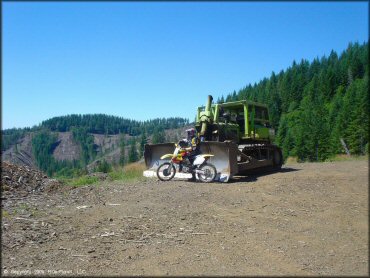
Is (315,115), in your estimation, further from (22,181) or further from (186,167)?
(22,181)

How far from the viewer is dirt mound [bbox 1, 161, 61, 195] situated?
910cm

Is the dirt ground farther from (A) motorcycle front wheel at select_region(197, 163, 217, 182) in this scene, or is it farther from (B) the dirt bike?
(B) the dirt bike

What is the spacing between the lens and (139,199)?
7.94m

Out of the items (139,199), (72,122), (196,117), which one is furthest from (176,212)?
(72,122)

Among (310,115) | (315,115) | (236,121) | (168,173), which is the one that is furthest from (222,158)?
(310,115)

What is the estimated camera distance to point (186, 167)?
1103 cm

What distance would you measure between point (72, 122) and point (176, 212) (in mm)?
172241

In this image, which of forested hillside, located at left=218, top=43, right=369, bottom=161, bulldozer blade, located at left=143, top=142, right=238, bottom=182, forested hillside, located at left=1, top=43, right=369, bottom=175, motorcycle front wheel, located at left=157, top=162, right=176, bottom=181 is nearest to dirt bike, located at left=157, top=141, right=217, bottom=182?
motorcycle front wheel, located at left=157, top=162, right=176, bottom=181

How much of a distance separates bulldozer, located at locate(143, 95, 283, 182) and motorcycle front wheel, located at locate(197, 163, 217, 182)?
0.24 meters

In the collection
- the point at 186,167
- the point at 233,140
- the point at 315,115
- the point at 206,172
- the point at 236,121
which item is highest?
the point at 315,115

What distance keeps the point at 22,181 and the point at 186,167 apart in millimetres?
4903

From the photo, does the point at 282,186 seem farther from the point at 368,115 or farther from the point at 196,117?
the point at 368,115

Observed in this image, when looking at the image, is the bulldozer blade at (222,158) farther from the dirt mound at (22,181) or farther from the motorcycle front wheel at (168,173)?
the dirt mound at (22,181)

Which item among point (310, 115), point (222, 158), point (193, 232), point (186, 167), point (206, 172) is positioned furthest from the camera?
point (310, 115)
